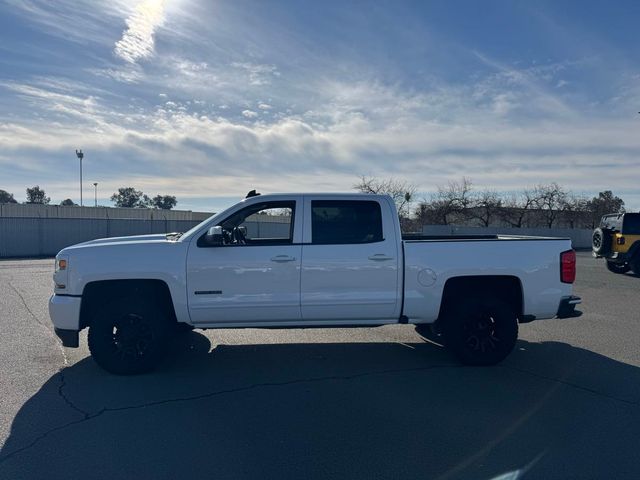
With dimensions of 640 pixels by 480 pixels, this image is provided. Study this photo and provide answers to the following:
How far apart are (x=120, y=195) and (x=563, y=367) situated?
8641 centimetres

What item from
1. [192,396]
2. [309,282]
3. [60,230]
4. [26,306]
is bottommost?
[192,396]

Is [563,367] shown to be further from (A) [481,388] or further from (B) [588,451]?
(B) [588,451]

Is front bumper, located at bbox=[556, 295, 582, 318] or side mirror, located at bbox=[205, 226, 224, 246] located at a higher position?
side mirror, located at bbox=[205, 226, 224, 246]

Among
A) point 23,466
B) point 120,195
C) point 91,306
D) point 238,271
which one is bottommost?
point 23,466

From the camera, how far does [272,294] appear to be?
227 inches

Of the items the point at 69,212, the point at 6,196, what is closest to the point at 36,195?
the point at 6,196

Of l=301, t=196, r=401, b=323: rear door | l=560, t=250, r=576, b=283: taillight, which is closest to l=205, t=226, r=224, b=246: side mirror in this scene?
l=301, t=196, r=401, b=323: rear door

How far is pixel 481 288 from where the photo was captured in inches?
242

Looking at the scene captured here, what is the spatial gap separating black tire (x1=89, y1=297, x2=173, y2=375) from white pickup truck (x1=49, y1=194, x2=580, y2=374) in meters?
0.01

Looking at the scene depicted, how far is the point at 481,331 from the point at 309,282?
86.6 inches

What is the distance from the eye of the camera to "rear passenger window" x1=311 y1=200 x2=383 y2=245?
5902 millimetres

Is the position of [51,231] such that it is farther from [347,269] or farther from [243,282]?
[347,269]

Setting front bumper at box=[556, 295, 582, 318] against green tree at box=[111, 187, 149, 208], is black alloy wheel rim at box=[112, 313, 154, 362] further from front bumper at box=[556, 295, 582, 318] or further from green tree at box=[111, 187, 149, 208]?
green tree at box=[111, 187, 149, 208]

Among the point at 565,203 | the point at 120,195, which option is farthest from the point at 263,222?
the point at 120,195
